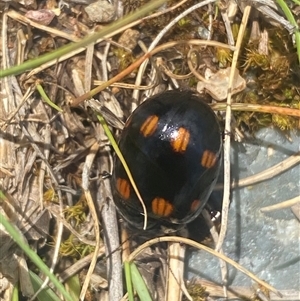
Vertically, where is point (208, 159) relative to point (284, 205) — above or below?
above

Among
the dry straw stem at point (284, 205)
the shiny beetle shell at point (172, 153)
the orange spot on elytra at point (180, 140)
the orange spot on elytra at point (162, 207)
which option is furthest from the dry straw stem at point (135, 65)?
the dry straw stem at point (284, 205)

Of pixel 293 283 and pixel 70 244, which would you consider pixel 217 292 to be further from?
pixel 70 244

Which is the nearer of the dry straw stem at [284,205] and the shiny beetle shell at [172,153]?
the shiny beetle shell at [172,153]

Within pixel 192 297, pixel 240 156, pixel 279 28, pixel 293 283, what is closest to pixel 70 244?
pixel 192 297

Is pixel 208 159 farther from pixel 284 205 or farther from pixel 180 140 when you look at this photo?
pixel 284 205

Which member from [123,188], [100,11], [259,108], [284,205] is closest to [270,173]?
[284,205]

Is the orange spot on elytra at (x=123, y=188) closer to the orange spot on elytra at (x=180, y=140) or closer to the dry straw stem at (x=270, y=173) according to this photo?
the orange spot on elytra at (x=180, y=140)

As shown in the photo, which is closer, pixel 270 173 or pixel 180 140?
pixel 180 140

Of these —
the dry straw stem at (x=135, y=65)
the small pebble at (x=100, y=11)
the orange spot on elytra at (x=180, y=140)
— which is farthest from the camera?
the small pebble at (x=100, y=11)
